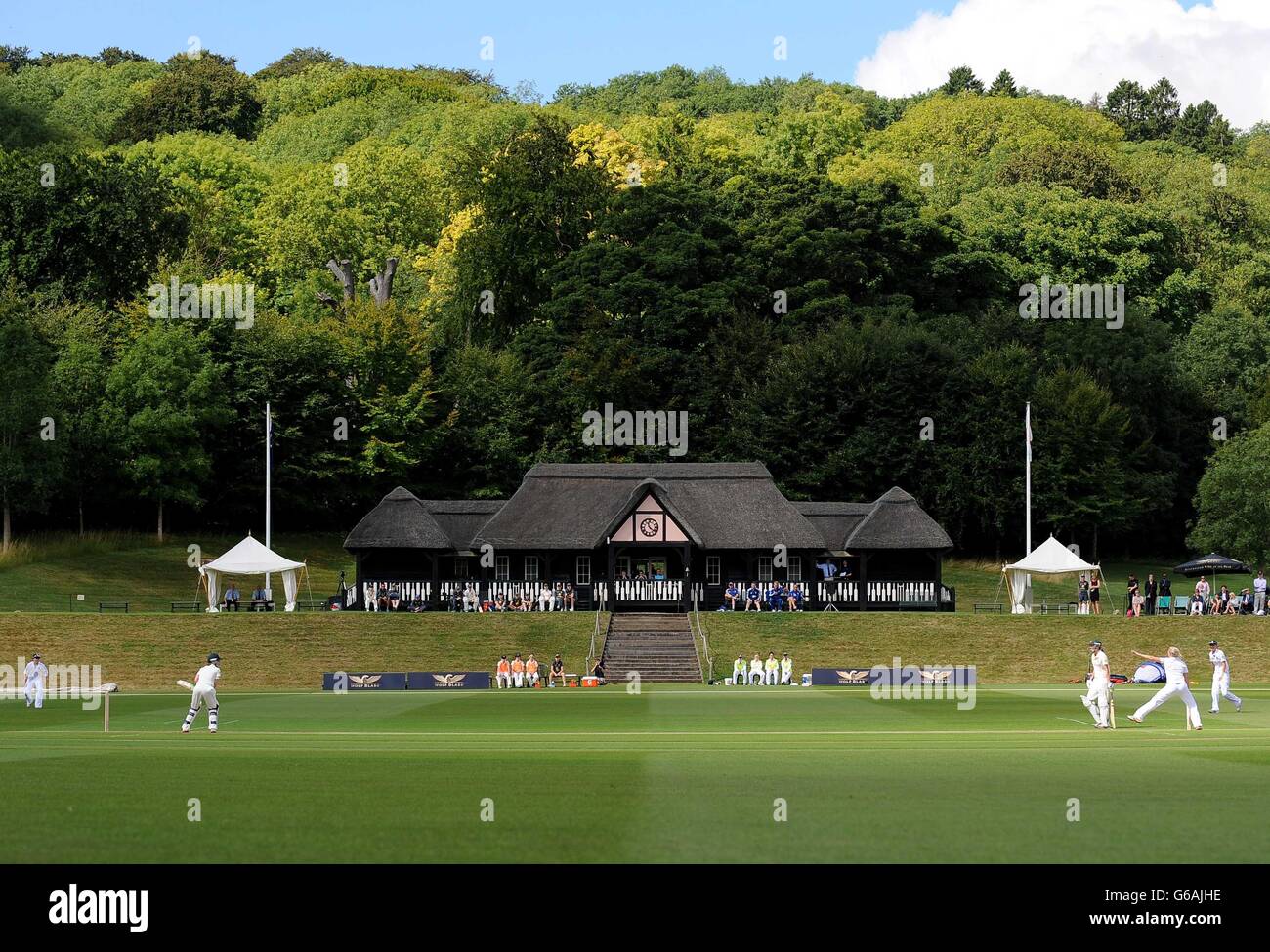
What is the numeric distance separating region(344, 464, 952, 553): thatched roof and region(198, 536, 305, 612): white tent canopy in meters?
5.46

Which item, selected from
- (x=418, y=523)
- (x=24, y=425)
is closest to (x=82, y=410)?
(x=24, y=425)

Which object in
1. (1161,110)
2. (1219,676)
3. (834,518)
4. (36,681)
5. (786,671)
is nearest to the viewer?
(1219,676)

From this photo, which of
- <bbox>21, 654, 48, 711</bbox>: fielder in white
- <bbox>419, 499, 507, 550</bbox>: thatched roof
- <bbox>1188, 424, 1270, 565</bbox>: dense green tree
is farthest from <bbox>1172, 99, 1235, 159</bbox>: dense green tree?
<bbox>21, 654, 48, 711</bbox>: fielder in white

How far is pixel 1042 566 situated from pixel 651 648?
50.0 feet

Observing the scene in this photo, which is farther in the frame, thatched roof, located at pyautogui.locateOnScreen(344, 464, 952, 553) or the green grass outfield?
thatched roof, located at pyautogui.locateOnScreen(344, 464, 952, 553)

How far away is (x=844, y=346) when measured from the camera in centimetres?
8238

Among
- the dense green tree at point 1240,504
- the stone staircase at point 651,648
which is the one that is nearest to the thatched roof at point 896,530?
the stone staircase at point 651,648

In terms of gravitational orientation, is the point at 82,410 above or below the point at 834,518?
above

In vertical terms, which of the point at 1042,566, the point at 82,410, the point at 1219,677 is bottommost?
the point at 1219,677

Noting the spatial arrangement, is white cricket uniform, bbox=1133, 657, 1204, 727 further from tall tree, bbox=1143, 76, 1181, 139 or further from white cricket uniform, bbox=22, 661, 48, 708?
tall tree, bbox=1143, 76, 1181, 139

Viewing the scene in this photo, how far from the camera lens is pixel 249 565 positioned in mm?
57812

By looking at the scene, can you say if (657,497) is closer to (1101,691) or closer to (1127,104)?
(1101,691)

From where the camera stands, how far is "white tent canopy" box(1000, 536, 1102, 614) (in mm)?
58906
